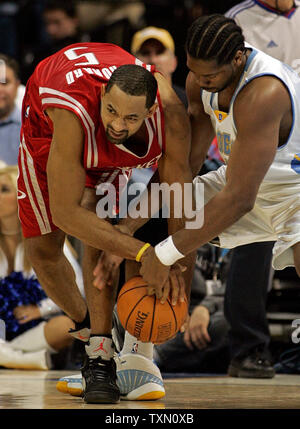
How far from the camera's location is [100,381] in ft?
11.0

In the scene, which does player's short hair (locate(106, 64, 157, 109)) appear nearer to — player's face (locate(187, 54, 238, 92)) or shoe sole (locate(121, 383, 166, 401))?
player's face (locate(187, 54, 238, 92))

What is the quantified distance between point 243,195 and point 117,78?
2.29 feet

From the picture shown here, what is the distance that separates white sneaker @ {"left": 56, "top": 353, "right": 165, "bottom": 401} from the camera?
3525 millimetres

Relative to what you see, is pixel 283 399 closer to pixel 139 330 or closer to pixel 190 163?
pixel 139 330

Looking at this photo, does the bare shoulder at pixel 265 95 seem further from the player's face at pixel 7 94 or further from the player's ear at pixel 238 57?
the player's face at pixel 7 94

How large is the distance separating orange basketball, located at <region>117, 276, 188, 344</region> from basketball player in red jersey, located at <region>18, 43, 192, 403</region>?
10 centimetres

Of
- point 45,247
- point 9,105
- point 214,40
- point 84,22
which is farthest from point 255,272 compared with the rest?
point 84,22

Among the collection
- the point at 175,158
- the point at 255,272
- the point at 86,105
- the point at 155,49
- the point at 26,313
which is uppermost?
the point at 155,49

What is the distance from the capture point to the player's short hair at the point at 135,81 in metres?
3.15

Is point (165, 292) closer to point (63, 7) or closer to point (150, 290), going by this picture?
point (150, 290)

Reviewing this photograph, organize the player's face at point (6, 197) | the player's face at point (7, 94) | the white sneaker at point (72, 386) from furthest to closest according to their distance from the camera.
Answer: the player's face at point (7, 94) → the player's face at point (6, 197) → the white sneaker at point (72, 386)

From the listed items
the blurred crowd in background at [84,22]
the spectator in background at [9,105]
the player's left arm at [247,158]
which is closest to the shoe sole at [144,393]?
the player's left arm at [247,158]

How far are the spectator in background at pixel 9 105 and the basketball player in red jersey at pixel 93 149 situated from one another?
7.44 feet

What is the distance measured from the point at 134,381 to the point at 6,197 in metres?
2.31
